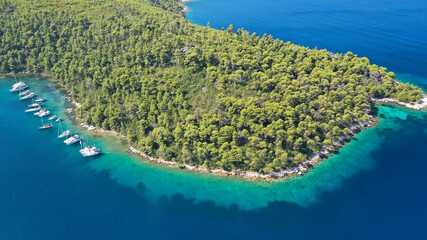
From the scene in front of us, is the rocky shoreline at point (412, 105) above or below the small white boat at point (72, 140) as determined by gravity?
above

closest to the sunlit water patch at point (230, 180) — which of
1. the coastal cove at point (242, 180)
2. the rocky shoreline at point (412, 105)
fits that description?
the coastal cove at point (242, 180)

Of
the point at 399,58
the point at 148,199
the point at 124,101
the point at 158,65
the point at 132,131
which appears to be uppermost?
the point at 399,58

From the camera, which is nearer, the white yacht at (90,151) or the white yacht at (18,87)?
the white yacht at (90,151)

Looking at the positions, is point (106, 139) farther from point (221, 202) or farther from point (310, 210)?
point (310, 210)

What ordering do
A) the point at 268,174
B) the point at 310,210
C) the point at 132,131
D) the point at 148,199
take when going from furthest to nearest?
1. the point at 132,131
2. the point at 268,174
3. the point at 148,199
4. the point at 310,210

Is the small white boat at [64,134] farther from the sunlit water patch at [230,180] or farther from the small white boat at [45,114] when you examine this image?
the small white boat at [45,114]

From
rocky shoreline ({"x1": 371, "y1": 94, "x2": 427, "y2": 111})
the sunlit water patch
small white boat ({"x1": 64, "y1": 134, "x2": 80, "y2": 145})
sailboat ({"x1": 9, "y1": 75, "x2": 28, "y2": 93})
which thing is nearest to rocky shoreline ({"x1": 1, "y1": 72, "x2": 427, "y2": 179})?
the sunlit water patch

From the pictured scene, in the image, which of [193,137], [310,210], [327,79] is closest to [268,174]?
[310,210]

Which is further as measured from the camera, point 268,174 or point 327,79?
point 327,79
